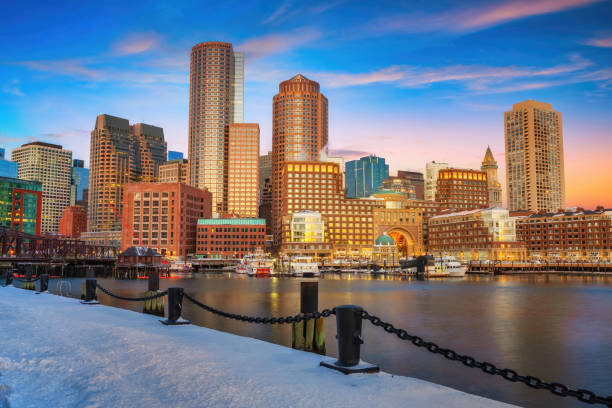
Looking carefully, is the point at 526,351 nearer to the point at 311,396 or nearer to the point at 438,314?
the point at 438,314

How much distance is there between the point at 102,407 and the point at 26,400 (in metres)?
1.63

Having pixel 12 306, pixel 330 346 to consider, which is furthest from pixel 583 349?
pixel 12 306

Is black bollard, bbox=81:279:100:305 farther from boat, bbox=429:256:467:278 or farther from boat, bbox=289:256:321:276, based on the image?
boat, bbox=429:256:467:278

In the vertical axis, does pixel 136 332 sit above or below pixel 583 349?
above

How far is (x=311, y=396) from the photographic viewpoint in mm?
9633

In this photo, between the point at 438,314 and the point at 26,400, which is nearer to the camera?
the point at 26,400

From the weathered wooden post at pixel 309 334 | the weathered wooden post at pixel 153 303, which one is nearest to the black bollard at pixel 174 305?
the weathered wooden post at pixel 309 334

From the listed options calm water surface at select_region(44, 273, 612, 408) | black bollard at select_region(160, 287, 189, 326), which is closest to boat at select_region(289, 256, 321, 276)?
calm water surface at select_region(44, 273, 612, 408)

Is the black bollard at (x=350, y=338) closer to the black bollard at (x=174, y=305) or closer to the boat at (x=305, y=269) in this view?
the black bollard at (x=174, y=305)

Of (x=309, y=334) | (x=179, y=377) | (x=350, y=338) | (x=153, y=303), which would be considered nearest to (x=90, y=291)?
(x=153, y=303)

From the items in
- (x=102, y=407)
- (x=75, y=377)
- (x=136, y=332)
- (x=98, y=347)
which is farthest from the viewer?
(x=136, y=332)

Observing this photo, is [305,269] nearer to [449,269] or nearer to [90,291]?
[449,269]

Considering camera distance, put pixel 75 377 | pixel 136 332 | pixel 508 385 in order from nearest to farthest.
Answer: pixel 75 377 → pixel 136 332 → pixel 508 385

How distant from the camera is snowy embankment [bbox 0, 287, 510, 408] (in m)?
9.53
